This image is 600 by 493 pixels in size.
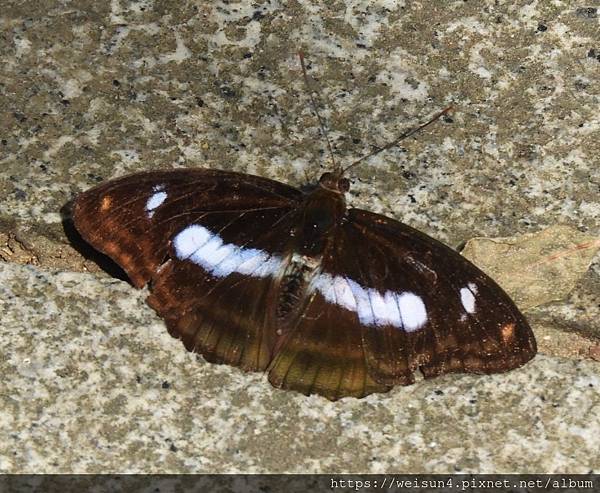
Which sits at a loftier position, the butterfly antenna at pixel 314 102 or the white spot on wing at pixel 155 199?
the butterfly antenna at pixel 314 102

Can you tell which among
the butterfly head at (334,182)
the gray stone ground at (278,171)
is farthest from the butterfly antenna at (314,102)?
the butterfly head at (334,182)

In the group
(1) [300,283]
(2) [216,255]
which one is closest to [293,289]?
(1) [300,283]

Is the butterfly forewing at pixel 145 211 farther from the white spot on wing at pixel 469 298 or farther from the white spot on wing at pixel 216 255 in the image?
the white spot on wing at pixel 469 298

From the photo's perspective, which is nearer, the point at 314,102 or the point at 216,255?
the point at 216,255

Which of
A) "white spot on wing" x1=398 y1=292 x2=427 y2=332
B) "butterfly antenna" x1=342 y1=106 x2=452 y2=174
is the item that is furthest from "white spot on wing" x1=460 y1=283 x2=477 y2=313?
"butterfly antenna" x1=342 y1=106 x2=452 y2=174

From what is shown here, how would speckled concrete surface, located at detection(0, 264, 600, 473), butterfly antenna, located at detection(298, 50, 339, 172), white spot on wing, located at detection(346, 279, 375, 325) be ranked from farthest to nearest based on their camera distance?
butterfly antenna, located at detection(298, 50, 339, 172)
white spot on wing, located at detection(346, 279, 375, 325)
speckled concrete surface, located at detection(0, 264, 600, 473)

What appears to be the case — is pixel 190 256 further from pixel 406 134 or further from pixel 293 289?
pixel 406 134

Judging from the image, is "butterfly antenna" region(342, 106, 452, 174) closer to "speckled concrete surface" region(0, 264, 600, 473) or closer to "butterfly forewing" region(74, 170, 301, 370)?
"butterfly forewing" region(74, 170, 301, 370)
